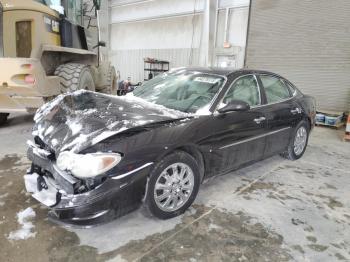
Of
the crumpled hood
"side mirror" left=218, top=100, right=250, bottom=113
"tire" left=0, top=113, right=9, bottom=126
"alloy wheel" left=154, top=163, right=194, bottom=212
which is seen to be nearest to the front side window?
"side mirror" left=218, top=100, right=250, bottom=113

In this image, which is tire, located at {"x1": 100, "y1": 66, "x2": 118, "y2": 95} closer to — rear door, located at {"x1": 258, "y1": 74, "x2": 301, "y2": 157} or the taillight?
the taillight

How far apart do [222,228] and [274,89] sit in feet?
6.41

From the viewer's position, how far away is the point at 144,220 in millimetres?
2344

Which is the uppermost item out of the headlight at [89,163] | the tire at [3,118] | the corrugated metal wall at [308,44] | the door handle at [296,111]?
the corrugated metal wall at [308,44]

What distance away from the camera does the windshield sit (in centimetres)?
274

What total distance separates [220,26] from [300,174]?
7.28 meters

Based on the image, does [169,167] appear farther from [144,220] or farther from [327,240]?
[327,240]

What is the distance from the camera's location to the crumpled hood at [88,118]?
6.77 ft

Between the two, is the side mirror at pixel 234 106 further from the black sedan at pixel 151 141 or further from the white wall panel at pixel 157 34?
the white wall panel at pixel 157 34

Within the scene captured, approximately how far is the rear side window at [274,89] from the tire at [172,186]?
1.44 m

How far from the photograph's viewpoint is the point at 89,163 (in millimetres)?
1890

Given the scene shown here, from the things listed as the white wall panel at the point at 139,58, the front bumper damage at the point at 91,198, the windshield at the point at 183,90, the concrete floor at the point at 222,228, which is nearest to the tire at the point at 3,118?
the concrete floor at the point at 222,228

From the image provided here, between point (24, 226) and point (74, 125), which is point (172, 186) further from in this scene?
point (24, 226)

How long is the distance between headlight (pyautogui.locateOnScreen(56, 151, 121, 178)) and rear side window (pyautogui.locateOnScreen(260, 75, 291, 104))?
2.08 m
